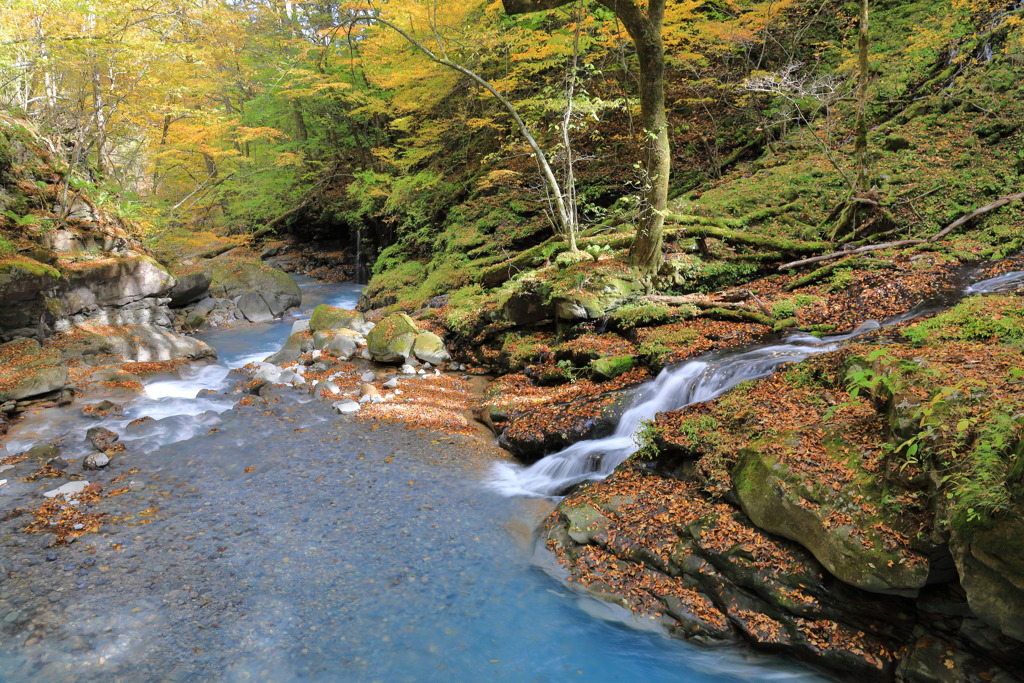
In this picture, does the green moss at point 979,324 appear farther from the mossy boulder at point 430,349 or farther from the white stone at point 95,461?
the white stone at point 95,461

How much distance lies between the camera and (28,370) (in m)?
8.84

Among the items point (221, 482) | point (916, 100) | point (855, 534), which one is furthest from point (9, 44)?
point (916, 100)

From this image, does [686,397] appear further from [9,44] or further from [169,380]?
[9,44]

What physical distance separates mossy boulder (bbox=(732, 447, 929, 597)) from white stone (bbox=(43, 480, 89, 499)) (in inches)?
285

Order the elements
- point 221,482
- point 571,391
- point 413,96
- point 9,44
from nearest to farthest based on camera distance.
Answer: point 221,482
point 571,391
point 9,44
point 413,96

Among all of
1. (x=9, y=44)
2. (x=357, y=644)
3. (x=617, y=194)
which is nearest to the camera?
(x=357, y=644)

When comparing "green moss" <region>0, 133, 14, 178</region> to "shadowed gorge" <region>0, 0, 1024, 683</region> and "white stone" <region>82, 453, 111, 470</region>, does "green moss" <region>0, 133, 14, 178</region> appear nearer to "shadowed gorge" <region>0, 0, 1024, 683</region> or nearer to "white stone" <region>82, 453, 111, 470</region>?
"shadowed gorge" <region>0, 0, 1024, 683</region>

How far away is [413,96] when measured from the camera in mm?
16281

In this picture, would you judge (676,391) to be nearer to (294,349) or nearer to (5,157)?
(294,349)

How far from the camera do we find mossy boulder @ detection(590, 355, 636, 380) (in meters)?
8.04

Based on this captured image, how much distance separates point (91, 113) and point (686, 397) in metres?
16.5

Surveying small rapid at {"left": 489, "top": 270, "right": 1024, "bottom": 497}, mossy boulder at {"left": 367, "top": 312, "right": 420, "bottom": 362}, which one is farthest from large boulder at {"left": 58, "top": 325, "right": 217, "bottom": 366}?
small rapid at {"left": 489, "top": 270, "right": 1024, "bottom": 497}

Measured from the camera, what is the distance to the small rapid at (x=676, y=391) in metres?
6.43

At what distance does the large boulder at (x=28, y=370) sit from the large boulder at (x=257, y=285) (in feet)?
29.9
